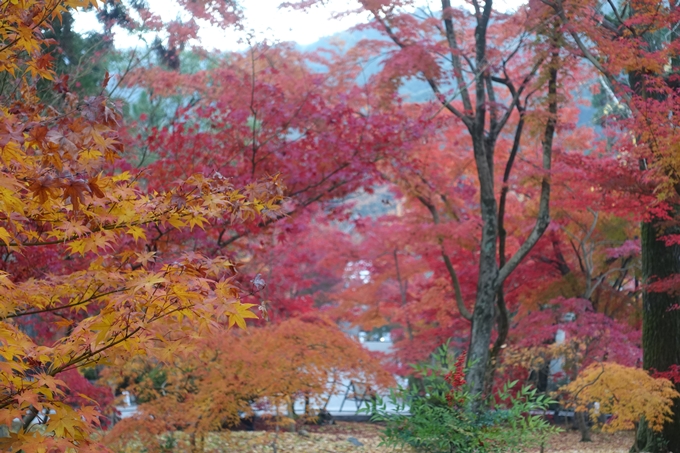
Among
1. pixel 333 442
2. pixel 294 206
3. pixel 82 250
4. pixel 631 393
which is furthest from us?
pixel 333 442

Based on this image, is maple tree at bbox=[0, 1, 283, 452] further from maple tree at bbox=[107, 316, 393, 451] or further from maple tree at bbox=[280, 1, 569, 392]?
maple tree at bbox=[280, 1, 569, 392]

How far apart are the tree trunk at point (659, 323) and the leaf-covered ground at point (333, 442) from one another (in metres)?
1.90

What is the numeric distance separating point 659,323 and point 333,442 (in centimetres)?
567

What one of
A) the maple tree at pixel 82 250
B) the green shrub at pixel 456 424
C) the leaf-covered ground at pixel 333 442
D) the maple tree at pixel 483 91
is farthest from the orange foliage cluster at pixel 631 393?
the maple tree at pixel 82 250

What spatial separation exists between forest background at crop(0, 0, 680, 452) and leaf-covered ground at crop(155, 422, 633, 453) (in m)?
1.22

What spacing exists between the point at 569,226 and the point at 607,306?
1757 millimetres

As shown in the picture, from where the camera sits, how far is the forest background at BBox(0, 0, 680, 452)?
2984 millimetres

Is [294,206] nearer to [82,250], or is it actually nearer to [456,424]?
[456,424]

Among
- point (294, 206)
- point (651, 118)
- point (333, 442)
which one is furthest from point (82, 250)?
point (333, 442)

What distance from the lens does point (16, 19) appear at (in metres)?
3.00

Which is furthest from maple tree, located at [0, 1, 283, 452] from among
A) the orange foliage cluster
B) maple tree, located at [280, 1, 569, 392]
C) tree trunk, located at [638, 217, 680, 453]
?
tree trunk, located at [638, 217, 680, 453]

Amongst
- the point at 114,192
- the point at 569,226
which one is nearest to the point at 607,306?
the point at 569,226

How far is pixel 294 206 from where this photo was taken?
8281mm

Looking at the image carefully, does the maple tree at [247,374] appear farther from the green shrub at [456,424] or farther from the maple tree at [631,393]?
the maple tree at [631,393]
